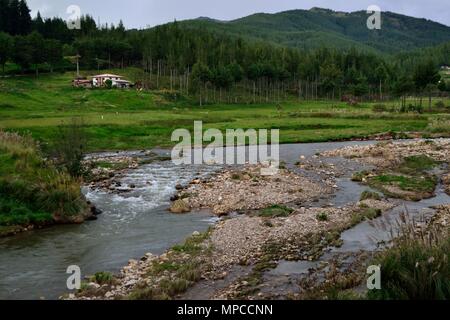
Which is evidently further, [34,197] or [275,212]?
[275,212]

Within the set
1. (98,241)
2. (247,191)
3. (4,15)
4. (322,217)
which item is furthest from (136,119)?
(4,15)

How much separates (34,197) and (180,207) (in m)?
9.34

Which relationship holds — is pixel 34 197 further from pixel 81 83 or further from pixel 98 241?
pixel 81 83

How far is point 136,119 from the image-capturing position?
8194cm

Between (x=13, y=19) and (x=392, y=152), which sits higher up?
(x=13, y=19)

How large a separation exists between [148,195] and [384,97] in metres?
154

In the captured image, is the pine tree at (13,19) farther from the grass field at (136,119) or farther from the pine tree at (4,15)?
the grass field at (136,119)

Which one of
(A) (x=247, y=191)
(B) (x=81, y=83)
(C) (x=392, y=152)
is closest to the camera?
(A) (x=247, y=191)

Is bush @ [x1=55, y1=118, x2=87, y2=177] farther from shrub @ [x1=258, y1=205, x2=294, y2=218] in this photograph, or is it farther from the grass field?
the grass field

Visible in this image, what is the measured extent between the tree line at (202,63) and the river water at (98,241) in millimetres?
98249

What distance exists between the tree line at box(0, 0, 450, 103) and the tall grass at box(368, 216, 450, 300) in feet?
376

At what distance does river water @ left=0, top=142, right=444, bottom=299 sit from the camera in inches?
787
